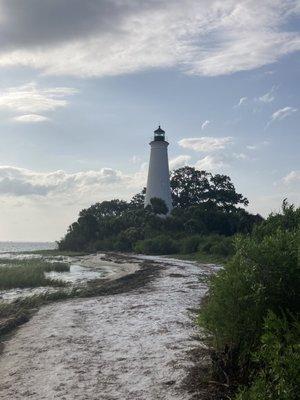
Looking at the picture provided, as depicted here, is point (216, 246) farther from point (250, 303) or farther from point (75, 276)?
point (250, 303)

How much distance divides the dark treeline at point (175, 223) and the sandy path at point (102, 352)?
105 ft

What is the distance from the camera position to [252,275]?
8758mm

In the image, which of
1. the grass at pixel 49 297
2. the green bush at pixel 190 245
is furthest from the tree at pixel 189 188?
the grass at pixel 49 297

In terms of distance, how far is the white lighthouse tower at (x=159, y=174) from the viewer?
6838 centimetres

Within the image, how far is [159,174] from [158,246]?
Answer: 1850 cm

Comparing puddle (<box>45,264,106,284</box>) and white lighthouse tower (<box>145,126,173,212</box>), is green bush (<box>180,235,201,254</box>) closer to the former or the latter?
puddle (<box>45,264,106,284</box>)

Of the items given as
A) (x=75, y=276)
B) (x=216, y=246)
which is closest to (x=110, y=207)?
(x=216, y=246)

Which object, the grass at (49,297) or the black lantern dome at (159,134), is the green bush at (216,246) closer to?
the grass at (49,297)

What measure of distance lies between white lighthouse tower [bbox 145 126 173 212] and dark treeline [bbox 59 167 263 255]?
2571 millimetres

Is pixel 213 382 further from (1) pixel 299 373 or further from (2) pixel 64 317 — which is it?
(2) pixel 64 317

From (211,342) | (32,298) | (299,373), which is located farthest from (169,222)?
(299,373)

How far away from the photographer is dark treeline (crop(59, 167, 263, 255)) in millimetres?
54366

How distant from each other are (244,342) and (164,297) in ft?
31.0

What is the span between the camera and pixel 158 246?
173 feet
